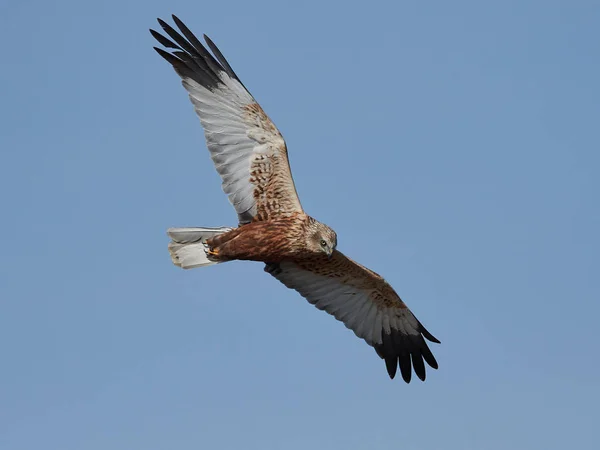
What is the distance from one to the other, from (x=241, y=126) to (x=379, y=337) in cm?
419

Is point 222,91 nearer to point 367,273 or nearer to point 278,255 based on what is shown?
point 278,255

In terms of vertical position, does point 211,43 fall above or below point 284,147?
above

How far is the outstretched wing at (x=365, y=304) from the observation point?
15656 millimetres

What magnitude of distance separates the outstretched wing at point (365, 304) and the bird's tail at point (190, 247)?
127 cm

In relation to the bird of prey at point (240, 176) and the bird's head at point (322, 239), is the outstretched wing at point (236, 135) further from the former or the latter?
the bird's head at point (322, 239)

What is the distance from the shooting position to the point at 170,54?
1458cm

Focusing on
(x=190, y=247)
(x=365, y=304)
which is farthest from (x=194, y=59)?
(x=365, y=304)

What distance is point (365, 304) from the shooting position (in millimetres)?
16203

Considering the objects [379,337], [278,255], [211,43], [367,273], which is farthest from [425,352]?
[211,43]

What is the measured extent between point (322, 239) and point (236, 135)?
1.88 meters

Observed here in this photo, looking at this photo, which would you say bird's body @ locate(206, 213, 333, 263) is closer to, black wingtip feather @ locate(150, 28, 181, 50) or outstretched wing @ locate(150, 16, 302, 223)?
outstretched wing @ locate(150, 16, 302, 223)

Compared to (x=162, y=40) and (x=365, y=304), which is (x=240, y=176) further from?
(x=365, y=304)

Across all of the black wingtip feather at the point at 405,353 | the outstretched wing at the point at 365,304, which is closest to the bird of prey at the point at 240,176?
the outstretched wing at the point at 365,304

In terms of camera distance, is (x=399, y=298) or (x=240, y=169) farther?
(x=399, y=298)
